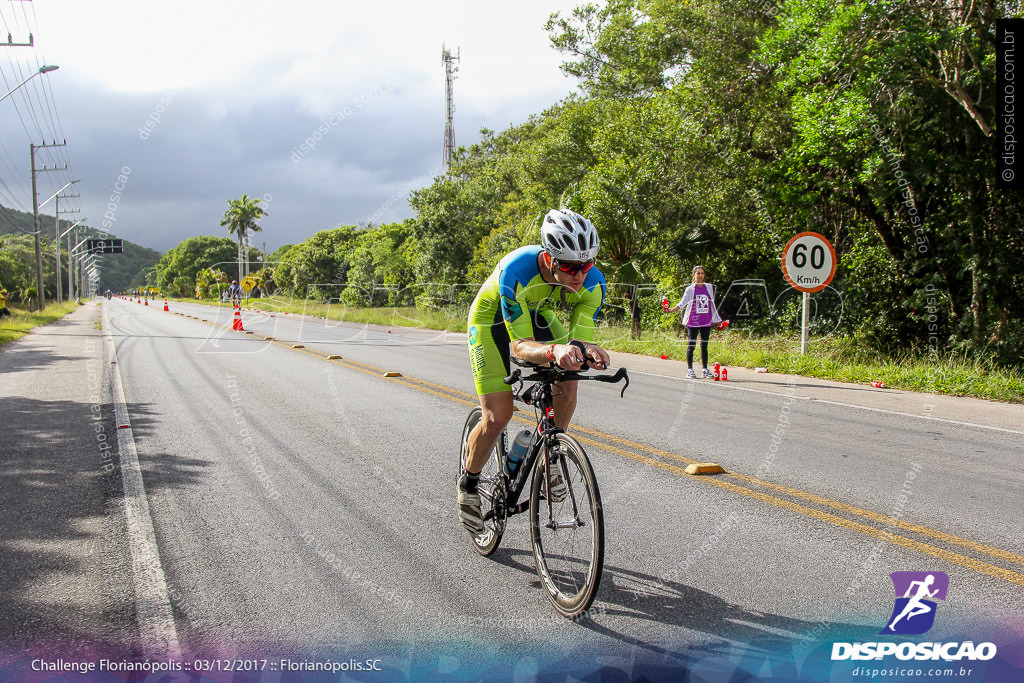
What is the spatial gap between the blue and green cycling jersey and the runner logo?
1.99 metres

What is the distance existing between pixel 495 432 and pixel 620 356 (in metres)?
12.9

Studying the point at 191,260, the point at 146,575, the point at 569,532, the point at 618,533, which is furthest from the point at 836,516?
the point at 191,260

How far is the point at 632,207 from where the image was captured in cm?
1914

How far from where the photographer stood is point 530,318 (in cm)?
365

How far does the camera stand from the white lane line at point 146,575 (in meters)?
3.05

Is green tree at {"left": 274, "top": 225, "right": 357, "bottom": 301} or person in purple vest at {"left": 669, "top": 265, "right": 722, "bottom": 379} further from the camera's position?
green tree at {"left": 274, "top": 225, "right": 357, "bottom": 301}

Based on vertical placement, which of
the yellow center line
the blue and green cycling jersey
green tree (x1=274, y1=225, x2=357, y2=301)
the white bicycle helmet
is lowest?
the yellow center line

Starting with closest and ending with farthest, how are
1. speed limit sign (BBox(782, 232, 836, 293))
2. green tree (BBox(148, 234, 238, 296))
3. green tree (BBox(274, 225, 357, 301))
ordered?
speed limit sign (BBox(782, 232, 836, 293)) → green tree (BBox(274, 225, 357, 301)) → green tree (BBox(148, 234, 238, 296))

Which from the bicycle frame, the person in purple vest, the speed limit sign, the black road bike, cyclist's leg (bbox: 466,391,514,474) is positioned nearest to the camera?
the black road bike

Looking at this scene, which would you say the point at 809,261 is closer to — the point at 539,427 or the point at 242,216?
the point at 539,427

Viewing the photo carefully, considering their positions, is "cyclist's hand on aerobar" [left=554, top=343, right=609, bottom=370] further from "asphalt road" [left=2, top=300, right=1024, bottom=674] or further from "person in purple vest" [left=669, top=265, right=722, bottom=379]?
"person in purple vest" [left=669, top=265, right=722, bottom=379]

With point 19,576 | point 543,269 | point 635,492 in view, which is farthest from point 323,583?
point 635,492

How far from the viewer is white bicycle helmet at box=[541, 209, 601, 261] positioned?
3.43 meters

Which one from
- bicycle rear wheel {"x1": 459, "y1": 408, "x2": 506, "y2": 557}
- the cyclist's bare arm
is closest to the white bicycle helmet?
the cyclist's bare arm
